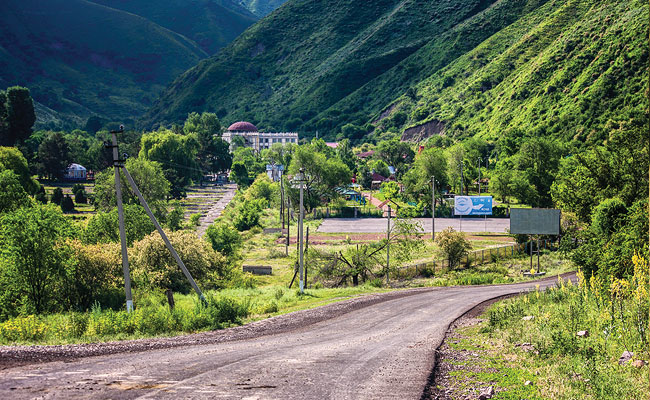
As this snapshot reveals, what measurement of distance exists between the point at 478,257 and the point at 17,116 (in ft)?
367

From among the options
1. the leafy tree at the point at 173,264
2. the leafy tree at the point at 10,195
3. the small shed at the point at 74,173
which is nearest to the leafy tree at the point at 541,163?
the leafy tree at the point at 173,264

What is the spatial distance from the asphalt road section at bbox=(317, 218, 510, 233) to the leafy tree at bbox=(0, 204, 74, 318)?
44105mm

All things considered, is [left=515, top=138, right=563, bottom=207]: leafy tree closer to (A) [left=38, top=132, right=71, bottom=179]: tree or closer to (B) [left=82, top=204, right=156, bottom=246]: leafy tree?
A: (B) [left=82, top=204, right=156, bottom=246]: leafy tree

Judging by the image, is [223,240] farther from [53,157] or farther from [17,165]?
[53,157]

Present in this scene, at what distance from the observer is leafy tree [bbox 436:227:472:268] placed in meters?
→ 51.1

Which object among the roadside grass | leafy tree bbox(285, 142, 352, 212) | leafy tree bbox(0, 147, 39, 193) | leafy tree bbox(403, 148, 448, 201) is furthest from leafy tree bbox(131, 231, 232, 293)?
leafy tree bbox(403, 148, 448, 201)

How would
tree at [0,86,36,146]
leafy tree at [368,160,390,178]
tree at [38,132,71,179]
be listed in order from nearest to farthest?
1. tree at [38,132,71,179]
2. tree at [0,86,36,146]
3. leafy tree at [368,160,390,178]

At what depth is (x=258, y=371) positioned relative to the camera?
14.4 m

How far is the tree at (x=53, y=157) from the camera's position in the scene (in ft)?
390

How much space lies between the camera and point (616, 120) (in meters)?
101

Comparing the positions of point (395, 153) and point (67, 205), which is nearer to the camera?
point (67, 205)

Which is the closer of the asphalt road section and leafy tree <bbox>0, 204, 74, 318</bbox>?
leafy tree <bbox>0, 204, 74, 318</bbox>

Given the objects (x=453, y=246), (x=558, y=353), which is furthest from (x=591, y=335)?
(x=453, y=246)

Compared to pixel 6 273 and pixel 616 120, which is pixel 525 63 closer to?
pixel 616 120
